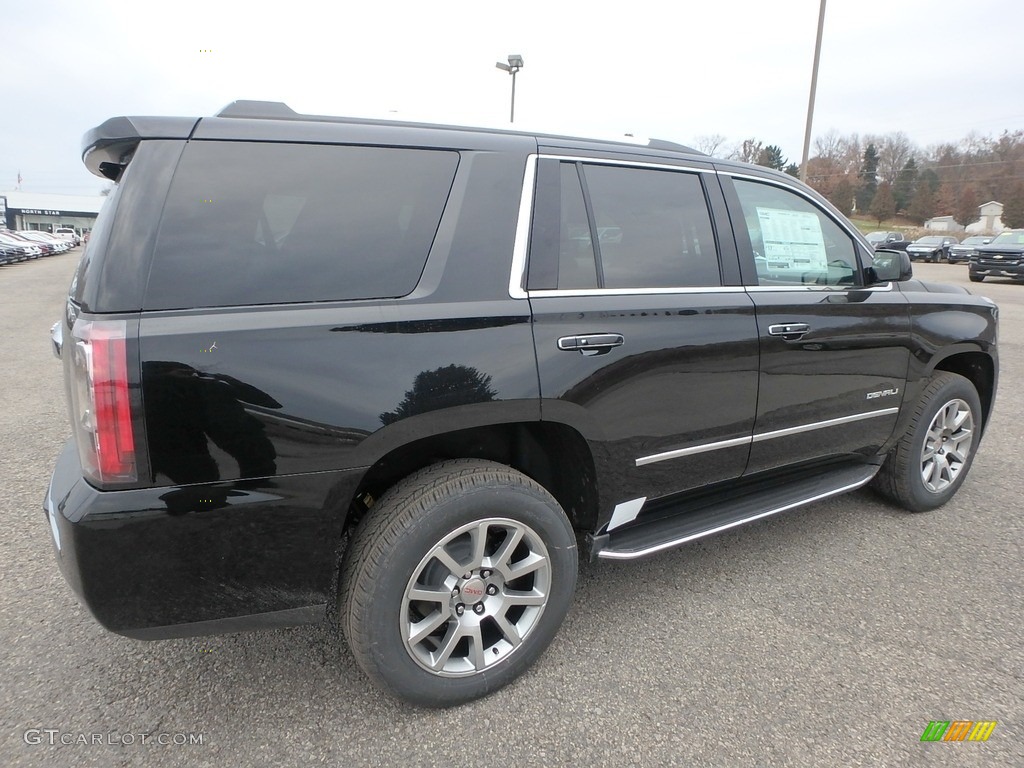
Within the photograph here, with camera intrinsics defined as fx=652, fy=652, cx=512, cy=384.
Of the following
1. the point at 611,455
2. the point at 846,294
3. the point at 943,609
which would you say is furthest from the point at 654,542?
the point at 846,294

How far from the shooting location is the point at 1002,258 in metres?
22.7

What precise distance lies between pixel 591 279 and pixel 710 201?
82cm

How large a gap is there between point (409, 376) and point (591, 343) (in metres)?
0.68

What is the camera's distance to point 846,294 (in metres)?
3.19

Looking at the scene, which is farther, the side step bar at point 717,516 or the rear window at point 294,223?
the side step bar at point 717,516

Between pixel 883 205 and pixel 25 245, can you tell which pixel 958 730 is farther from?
pixel 883 205

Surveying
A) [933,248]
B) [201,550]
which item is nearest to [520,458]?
[201,550]

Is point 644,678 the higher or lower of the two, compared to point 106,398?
lower

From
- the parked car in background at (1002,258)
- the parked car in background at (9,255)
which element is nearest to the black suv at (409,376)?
the parked car in background at (1002,258)

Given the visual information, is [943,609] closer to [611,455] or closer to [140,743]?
[611,455]

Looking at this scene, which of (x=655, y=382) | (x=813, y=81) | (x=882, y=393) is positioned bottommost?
(x=882, y=393)

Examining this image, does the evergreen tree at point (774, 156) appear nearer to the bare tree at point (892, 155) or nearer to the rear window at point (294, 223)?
the bare tree at point (892, 155)

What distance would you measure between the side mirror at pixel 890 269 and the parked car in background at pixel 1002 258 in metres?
24.5

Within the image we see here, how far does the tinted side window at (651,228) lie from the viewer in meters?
2.52
